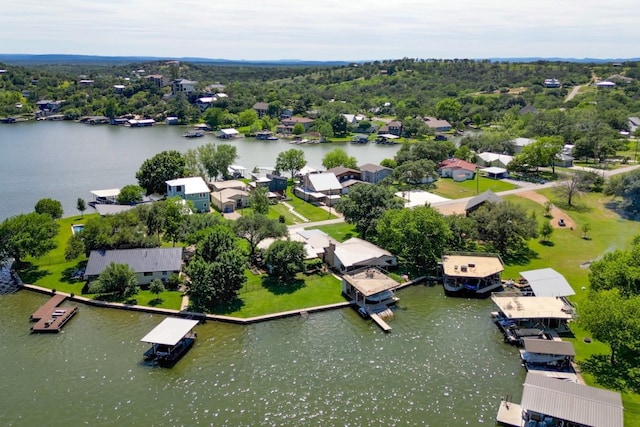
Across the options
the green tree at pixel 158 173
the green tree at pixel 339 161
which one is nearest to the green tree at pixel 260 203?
the green tree at pixel 158 173

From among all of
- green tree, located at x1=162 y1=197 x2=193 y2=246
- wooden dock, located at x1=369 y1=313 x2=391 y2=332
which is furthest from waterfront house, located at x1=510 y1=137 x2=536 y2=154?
green tree, located at x1=162 y1=197 x2=193 y2=246

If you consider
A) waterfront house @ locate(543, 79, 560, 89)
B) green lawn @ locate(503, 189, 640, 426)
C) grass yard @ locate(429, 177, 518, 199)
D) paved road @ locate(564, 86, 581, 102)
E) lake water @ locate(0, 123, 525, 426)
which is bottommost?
lake water @ locate(0, 123, 525, 426)

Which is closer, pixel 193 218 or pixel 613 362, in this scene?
pixel 613 362

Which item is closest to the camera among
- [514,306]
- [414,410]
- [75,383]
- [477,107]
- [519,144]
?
[414,410]

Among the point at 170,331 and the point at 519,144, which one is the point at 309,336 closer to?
the point at 170,331

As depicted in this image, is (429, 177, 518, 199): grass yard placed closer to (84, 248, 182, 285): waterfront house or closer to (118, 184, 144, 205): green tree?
(118, 184, 144, 205): green tree

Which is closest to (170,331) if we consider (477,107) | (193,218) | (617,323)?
(193,218)

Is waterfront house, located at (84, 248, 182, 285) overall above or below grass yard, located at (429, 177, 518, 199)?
above
